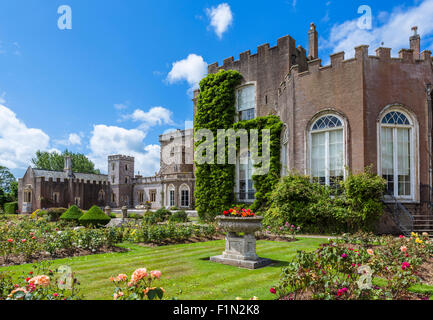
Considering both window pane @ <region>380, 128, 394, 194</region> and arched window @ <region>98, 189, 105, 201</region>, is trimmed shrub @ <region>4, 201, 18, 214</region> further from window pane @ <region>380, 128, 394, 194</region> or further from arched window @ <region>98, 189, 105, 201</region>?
window pane @ <region>380, 128, 394, 194</region>

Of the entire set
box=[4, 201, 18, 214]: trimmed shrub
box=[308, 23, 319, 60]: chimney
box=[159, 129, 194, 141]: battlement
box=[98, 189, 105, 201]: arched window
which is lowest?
box=[4, 201, 18, 214]: trimmed shrub

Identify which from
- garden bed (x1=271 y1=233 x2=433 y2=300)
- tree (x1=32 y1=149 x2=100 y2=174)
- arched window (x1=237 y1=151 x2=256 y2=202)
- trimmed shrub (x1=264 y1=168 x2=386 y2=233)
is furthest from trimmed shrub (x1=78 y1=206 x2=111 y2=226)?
tree (x1=32 y1=149 x2=100 y2=174)

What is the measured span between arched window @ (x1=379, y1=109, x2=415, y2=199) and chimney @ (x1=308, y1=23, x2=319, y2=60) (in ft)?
31.0

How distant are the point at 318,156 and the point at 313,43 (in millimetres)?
10736

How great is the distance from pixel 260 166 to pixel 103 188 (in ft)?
121

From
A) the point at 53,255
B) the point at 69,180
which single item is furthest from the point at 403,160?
the point at 69,180

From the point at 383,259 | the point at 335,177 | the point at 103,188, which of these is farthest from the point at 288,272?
the point at 103,188

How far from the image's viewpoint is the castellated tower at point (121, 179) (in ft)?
156

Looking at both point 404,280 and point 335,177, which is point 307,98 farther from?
point 404,280

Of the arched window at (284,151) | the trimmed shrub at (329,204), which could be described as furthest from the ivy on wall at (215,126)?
the trimmed shrub at (329,204)

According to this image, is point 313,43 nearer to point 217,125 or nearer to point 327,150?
point 217,125

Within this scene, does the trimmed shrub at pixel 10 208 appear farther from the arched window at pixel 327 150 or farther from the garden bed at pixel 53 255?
the arched window at pixel 327 150

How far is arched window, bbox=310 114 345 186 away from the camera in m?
14.0
